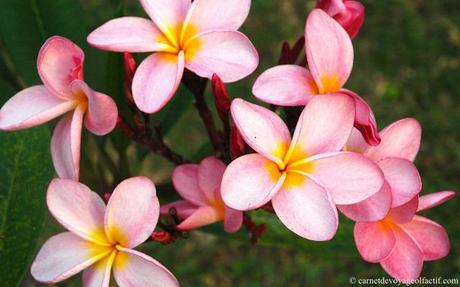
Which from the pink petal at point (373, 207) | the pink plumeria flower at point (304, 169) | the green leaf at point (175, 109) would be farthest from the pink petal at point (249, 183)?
the green leaf at point (175, 109)

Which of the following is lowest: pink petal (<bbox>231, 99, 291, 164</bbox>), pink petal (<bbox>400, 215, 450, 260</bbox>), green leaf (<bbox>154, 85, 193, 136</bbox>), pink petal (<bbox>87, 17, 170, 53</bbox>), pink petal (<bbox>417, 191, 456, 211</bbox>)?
green leaf (<bbox>154, 85, 193, 136</bbox>)

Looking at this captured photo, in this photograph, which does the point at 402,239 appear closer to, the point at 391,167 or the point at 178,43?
the point at 391,167

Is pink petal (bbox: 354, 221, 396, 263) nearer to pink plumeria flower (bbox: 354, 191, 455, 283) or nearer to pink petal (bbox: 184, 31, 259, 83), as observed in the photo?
pink plumeria flower (bbox: 354, 191, 455, 283)

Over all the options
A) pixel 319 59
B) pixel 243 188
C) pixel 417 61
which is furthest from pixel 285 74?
pixel 417 61

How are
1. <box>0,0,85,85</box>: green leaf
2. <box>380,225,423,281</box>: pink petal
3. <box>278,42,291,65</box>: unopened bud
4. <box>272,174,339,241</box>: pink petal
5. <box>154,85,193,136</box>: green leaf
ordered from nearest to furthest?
1. <box>272,174,339,241</box>: pink petal
2. <box>380,225,423,281</box>: pink petal
3. <box>278,42,291,65</box>: unopened bud
4. <box>0,0,85,85</box>: green leaf
5. <box>154,85,193,136</box>: green leaf

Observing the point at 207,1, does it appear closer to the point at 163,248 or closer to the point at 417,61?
the point at 163,248

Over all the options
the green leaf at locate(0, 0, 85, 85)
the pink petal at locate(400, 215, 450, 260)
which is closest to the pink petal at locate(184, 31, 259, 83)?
the pink petal at locate(400, 215, 450, 260)
